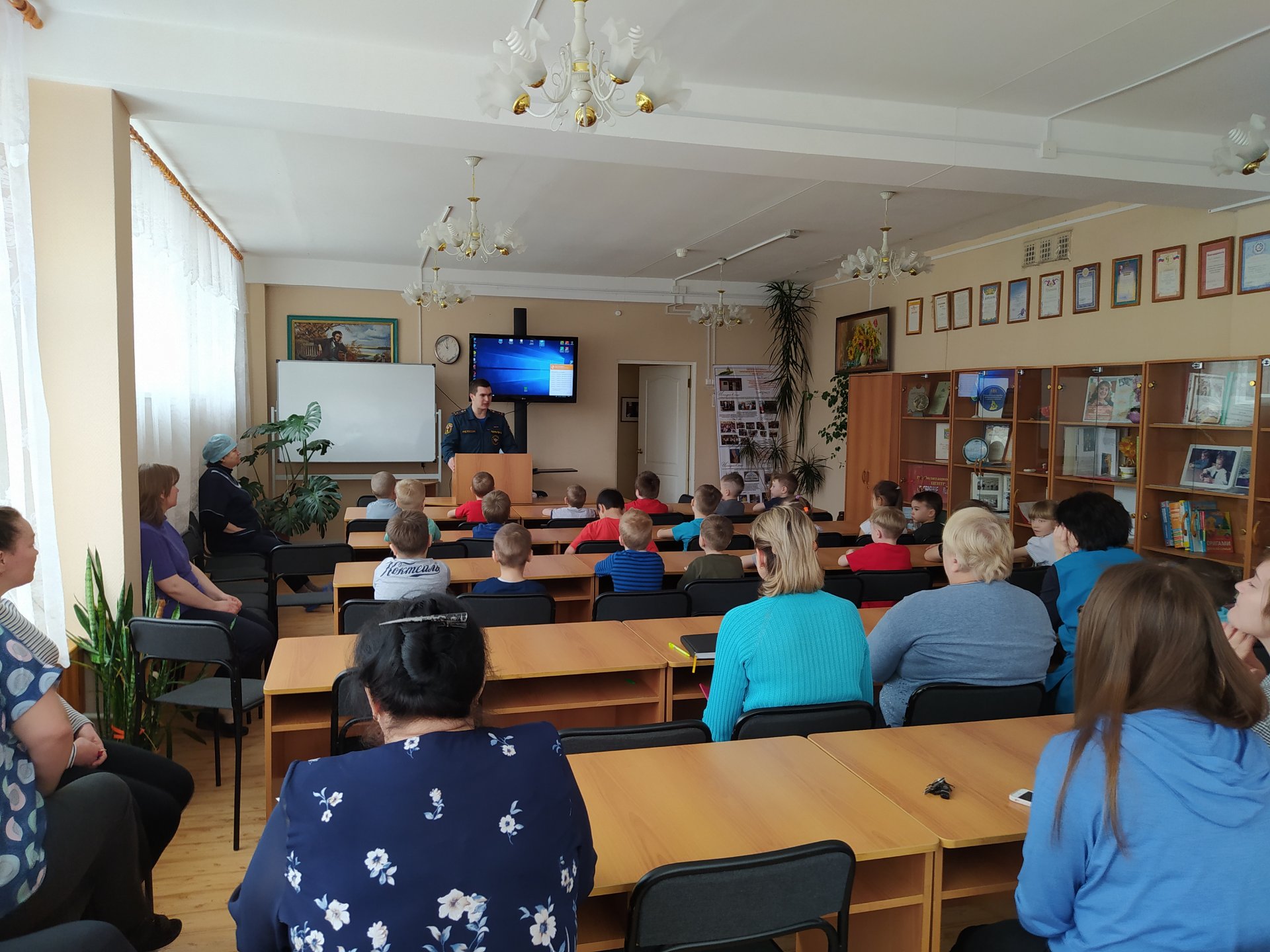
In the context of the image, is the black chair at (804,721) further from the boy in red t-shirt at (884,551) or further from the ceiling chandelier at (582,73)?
the boy in red t-shirt at (884,551)

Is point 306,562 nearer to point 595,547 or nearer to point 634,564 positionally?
point 595,547

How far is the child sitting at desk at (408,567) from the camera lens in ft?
11.4

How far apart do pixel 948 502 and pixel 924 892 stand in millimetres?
6233

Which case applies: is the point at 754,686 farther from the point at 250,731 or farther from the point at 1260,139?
the point at 1260,139

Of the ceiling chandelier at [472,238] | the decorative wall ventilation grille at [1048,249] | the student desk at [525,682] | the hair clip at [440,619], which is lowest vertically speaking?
the student desk at [525,682]

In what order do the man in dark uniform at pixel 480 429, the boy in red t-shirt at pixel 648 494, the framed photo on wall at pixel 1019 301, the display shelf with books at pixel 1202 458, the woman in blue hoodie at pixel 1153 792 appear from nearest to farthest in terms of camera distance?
the woman in blue hoodie at pixel 1153 792, the display shelf with books at pixel 1202 458, the boy in red t-shirt at pixel 648 494, the framed photo on wall at pixel 1019 301, the man in dark uniform at pixel 480 429

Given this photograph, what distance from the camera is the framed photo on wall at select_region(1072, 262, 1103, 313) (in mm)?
6359

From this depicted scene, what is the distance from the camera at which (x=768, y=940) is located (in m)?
1.95

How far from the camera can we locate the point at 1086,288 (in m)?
6.46

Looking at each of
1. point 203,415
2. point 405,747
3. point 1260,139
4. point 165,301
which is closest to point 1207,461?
point 1260,139

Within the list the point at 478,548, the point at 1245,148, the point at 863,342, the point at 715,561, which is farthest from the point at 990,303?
the point at 478,548

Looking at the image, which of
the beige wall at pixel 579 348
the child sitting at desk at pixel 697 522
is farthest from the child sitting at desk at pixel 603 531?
the beige wall at pixel 579 348

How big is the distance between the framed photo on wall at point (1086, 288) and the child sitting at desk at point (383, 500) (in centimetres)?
537

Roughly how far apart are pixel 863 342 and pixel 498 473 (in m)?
4.51
